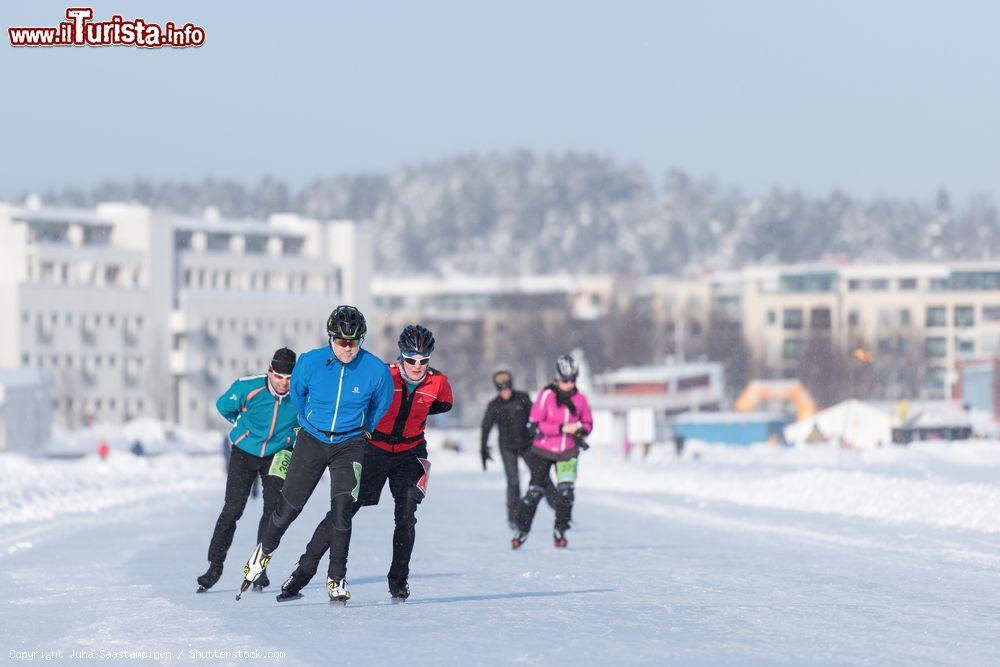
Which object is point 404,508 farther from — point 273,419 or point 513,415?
point 513,415

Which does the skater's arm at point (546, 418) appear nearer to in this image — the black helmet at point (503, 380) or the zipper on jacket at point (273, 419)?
the black helmet at point (503, 380)

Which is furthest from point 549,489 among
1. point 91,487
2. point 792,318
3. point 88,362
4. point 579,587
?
point 792,318

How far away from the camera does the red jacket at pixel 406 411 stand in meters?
12.9

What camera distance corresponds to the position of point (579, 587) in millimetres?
14156

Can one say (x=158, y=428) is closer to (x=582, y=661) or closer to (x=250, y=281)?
(x=250, y=281)

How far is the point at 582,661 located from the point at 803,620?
2.37 m

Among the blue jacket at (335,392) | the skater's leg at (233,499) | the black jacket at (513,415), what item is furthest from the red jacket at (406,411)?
the black jacket at (513,415)

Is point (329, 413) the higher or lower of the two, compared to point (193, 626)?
higher

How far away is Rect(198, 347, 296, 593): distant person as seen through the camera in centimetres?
1373

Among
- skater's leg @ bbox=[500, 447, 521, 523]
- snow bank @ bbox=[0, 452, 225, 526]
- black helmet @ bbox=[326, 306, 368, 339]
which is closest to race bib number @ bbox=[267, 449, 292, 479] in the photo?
black helmet @ bbox=[326, 306, 368, 339]

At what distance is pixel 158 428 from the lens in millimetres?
108562

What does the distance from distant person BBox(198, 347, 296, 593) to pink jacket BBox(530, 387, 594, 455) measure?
197 inches

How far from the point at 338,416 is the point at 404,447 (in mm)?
901

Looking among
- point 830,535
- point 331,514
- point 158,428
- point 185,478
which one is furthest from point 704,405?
point 331,514
